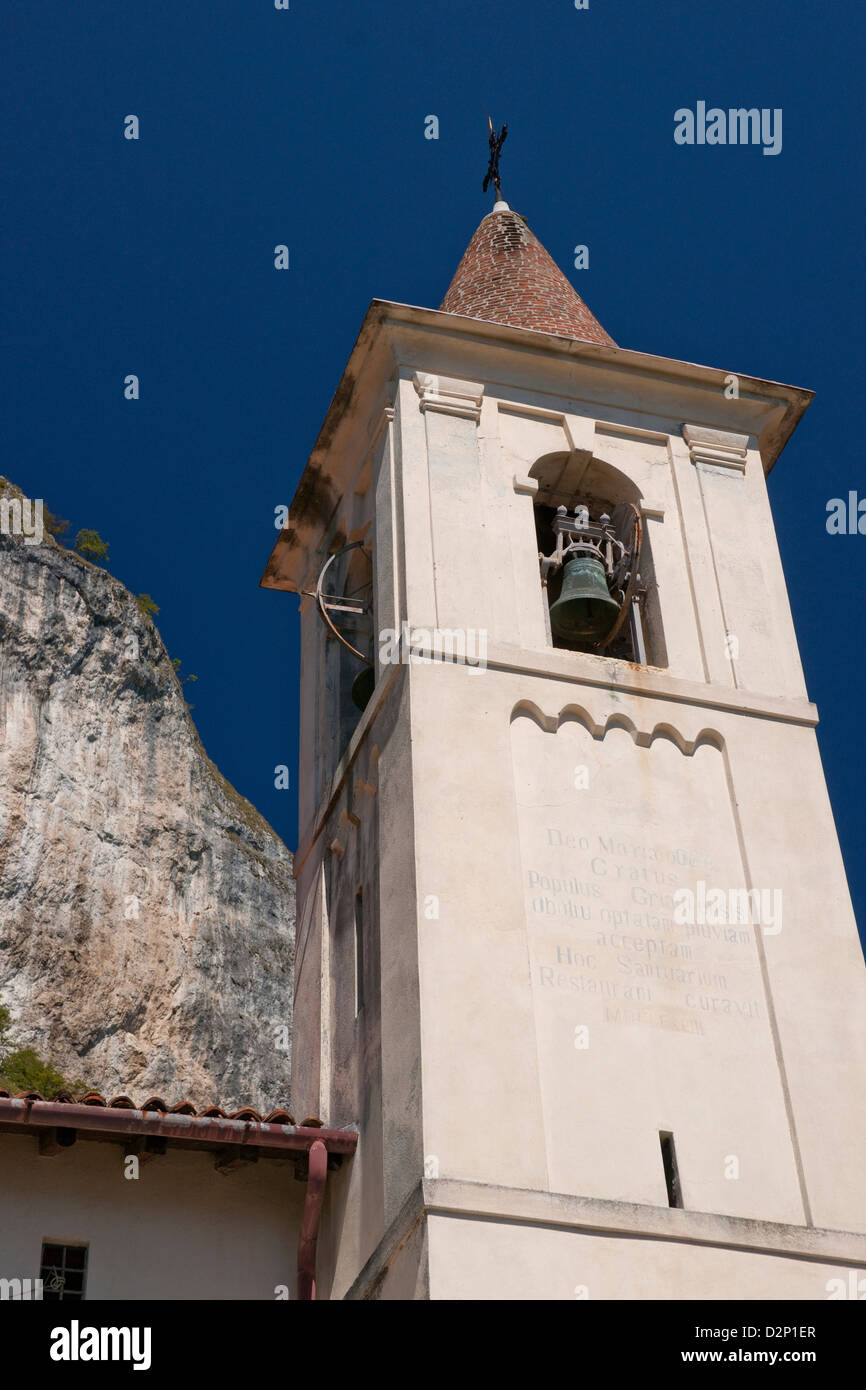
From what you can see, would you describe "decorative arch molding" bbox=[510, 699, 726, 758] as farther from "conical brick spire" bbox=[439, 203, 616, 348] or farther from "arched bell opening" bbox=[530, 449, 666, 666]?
"conical brick spire" bbox=[439, 203, 616, 348]

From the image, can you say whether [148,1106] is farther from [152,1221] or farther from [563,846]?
[563,846]

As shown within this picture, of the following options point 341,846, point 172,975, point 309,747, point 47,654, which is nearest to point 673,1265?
point 341,846

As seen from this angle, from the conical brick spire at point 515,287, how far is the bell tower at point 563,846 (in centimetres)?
68

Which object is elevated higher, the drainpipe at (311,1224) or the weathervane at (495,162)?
the weathervane at (495,162)

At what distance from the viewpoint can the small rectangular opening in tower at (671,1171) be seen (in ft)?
35.2

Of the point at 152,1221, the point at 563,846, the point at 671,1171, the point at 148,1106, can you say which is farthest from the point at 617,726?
the point at 152,1221

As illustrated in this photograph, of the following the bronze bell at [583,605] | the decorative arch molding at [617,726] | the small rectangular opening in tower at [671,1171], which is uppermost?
the bronze bell at [583,605]

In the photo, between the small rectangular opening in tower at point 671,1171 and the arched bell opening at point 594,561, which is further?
the arched bell opening at point 594,561

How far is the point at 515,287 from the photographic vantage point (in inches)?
701

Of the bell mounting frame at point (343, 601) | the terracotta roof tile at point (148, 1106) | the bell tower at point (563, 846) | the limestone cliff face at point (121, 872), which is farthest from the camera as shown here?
the limestone cliff face at point (121, 872)

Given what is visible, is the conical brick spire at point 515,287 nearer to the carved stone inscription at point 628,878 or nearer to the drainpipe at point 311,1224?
the carved stone inscription at point 628,878

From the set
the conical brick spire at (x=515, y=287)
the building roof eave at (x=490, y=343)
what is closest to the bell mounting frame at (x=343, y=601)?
the building roof eave at (x=490, y=343)

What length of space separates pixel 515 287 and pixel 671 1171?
9637 mm

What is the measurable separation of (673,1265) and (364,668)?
629 centimetres
